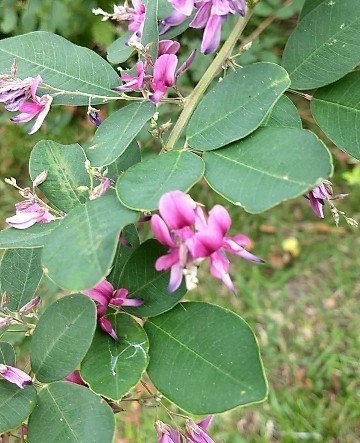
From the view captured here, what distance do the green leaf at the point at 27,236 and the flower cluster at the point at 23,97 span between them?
4.8 inches

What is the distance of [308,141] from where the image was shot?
54cm

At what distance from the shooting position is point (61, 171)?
70 cm

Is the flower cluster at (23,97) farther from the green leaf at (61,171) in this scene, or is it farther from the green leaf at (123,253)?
the green leaf at (123,253)

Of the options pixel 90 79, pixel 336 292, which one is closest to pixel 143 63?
pixel 90 79

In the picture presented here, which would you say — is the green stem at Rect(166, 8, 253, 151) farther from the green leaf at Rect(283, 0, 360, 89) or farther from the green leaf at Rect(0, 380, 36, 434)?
the green leaf at Rect(0, 380, 36, 434)

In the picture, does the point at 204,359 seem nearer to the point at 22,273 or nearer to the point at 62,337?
the point at 62,337

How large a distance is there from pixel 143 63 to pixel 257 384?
0.38m

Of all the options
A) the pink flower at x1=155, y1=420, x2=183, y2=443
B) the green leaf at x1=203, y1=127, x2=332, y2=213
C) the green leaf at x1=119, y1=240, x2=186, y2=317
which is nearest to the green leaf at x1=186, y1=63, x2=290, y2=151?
the green leaf at x1=203, y1=127, x2=332, y2=213

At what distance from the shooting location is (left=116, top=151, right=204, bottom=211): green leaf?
0.55 m

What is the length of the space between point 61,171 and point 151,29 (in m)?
0.19

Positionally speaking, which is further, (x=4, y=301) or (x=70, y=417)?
(x=4, y=301)

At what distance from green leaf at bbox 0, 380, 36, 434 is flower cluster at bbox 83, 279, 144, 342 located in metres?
0.11

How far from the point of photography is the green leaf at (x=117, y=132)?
639mm

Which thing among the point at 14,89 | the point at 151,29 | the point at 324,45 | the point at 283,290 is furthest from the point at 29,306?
the point at 283,290
